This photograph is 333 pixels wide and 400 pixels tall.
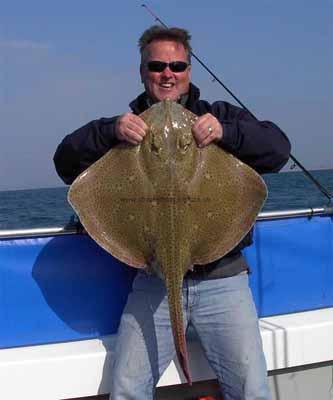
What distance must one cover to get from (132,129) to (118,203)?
1.27 ft

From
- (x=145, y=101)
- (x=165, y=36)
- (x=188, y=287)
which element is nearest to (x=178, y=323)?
(x=188, y=287)

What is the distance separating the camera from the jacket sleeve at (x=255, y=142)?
2836 mm

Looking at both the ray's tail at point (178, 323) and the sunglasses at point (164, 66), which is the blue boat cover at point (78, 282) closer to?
the ray's tail at point (178, 323)

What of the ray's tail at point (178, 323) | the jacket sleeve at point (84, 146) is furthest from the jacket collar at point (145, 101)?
the ray's tail at point (178, 323)

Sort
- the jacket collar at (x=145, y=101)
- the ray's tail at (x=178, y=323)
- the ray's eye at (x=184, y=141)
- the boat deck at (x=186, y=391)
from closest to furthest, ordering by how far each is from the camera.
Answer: the ray's tail at (x=178, y=323)
the ray's eye at (x=184, y=141)
the jacket collar at (x=145, y=101)
the boat deck at (x=186, y=391)

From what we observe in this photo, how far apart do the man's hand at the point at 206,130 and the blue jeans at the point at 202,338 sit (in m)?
0.78

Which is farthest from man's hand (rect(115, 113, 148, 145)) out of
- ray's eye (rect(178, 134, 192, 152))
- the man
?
ray's eye (rect(178, 134, 192, 152))

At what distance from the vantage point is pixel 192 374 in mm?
3197

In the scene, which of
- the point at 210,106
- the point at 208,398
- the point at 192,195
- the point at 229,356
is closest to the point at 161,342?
the point at 229,356

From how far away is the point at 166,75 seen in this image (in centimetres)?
307

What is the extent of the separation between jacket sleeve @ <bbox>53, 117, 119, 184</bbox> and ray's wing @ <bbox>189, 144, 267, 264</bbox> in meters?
0.53

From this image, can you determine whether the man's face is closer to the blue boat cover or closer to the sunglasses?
the sunglasses

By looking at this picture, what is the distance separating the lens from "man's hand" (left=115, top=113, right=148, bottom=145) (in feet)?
8.93

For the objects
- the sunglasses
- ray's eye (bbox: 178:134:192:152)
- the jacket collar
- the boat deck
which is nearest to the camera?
ray's eye (bbox: 178:134:192:152)
